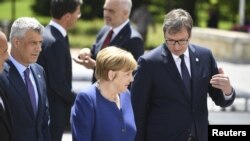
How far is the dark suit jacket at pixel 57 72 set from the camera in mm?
7090

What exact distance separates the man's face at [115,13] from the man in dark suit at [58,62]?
16.7 inches

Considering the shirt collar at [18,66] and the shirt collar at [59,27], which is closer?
the shirt collar at [18,66]

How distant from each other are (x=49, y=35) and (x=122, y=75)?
8.10 ft

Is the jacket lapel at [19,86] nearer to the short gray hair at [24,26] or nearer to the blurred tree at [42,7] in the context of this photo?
the short gray hair at [24,26]

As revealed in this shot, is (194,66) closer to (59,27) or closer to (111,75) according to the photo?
(111,75)

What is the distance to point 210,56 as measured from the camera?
6.17 m

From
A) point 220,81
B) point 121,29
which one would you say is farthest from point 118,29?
point 220,81

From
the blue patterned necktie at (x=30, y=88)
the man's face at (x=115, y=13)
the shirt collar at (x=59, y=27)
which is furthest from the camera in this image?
the man's face at (x=115, y=13)

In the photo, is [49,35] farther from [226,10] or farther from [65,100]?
[226,10]

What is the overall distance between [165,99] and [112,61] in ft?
4.02

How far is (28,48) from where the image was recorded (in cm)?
573

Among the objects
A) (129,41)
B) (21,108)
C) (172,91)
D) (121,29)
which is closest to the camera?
(21,108)

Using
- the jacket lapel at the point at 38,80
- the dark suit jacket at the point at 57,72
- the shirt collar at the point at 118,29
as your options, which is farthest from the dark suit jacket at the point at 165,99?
the shirt collar at the point at 118,29

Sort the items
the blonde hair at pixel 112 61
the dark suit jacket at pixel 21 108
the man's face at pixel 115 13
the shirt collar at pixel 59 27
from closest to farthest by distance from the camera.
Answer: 1. the blonde hair at pixel 112 61
2. the dark suit jacket at pixel 21 108
3. the shirt collar at pixel 59 27
4. the man's face at pixel 115 13
